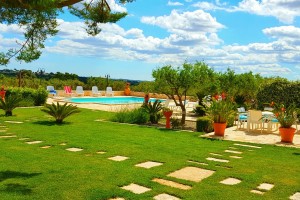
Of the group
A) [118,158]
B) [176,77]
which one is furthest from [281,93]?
[118,158]

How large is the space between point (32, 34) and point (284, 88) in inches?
586

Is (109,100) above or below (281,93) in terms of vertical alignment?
below

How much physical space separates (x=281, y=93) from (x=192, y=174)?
13468 mm

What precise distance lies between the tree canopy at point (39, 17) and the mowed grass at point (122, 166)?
195 cm

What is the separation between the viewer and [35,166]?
6.06 metres

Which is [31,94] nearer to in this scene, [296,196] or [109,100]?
[109,100]

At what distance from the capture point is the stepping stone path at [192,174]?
5.72 m

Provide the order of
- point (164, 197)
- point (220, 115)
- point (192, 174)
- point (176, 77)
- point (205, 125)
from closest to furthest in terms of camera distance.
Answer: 1. point (164, 197)
2. point (192, 174)
3. point (220, 115)
4. point (205, 125)
5. point (176, 77)

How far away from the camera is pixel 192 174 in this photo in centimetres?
598

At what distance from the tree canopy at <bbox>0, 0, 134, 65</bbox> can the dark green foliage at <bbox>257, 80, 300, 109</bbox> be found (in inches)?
524

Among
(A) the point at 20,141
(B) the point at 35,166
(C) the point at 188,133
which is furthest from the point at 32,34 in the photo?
(C) the point at 188,133

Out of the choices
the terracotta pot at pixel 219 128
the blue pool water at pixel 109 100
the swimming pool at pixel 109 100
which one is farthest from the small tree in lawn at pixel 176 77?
the blue pool water at pixel 109 100

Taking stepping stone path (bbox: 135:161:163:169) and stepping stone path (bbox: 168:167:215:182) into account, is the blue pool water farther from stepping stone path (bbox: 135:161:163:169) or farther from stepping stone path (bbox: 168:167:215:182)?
stepping stone path (bbox: 168:167:215:182)

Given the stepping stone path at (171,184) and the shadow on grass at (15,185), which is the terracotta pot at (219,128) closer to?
the stepping stone path at (171,184)
